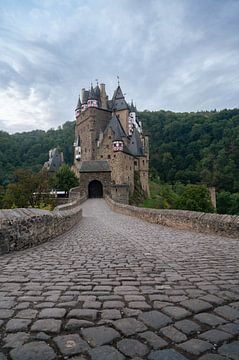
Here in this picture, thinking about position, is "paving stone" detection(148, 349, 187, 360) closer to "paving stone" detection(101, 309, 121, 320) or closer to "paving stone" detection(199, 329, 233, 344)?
"paving stone" detection(199, 329, 233, 344)

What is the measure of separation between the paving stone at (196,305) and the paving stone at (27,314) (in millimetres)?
1473

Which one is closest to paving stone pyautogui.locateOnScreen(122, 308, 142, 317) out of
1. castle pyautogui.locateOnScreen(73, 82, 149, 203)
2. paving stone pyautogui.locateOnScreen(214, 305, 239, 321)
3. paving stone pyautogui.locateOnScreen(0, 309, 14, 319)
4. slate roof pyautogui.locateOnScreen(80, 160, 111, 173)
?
paving stone pyautogui.locateOnScreen(214, 305, 239, 321)

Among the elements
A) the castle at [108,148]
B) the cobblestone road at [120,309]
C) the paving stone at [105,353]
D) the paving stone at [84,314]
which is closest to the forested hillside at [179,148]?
the castle at [108,148]

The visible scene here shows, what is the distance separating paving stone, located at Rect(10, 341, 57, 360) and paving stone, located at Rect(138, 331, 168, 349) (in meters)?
0.70

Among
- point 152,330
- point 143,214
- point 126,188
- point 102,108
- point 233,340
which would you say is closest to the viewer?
point 233,340

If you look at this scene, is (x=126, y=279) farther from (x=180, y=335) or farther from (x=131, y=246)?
(x=131, y=246)

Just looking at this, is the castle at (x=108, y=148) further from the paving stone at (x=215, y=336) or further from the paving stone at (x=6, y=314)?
the paving stone at (x=215, y=336)

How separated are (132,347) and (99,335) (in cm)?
32

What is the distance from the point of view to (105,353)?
2.15 meters

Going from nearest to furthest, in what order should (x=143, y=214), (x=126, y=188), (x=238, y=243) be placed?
(x=238, y=243), (x=143, y=214), (x=126, y=188)

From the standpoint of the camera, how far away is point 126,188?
47.0 metres

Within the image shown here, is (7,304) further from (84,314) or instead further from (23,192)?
(23,192)

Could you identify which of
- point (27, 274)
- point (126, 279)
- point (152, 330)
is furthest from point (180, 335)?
point (27, 274)

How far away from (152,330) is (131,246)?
16.9 feet
